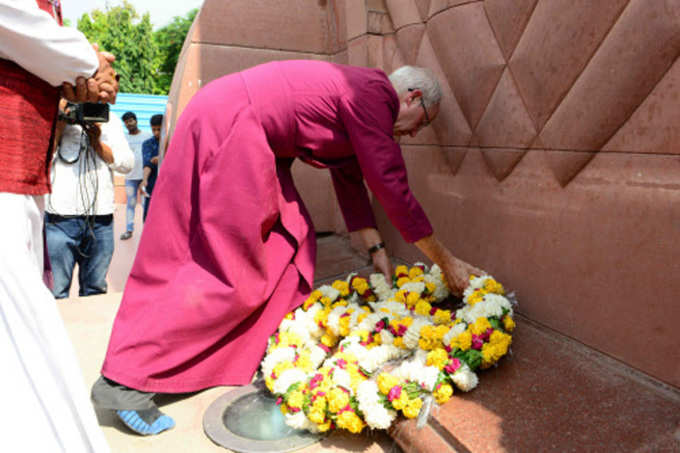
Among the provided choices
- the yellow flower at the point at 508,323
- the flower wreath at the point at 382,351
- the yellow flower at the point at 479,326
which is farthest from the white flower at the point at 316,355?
the yellow flower at the point at 508,323

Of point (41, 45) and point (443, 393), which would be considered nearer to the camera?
point (41, 45)

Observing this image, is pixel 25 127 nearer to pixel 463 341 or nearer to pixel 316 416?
pixel 316 416

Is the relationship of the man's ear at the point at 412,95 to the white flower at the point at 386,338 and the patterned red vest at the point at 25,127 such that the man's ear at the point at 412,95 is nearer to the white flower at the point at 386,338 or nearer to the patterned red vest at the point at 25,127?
the white flower at the point at 386,338

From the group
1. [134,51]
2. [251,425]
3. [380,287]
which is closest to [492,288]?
[380,287]

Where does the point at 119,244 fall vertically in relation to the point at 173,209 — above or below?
below

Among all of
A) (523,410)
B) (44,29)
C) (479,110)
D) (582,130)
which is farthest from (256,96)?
(523,410)

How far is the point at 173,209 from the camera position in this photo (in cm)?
206

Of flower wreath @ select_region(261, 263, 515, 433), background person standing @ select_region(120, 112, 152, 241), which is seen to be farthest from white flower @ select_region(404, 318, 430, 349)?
background person standing @ select_region(120, 112, 152, 241)

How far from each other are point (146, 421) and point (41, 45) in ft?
4.32

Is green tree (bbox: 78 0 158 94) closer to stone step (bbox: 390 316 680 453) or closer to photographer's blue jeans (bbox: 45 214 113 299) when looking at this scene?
photographer's blue jeans (bbox: 45 214 113 299)

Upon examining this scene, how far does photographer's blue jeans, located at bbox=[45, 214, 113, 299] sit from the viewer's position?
9.32 feet

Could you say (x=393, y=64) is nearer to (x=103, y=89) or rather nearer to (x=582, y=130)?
(x=582, y=130)

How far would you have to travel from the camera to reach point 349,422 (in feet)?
5.47

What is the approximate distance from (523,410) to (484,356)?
0.24 m
